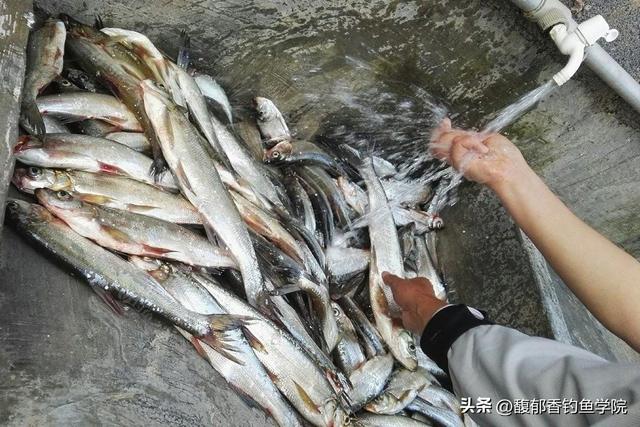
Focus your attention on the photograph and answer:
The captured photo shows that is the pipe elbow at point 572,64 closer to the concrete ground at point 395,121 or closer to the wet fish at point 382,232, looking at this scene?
the concrete ground at point 395,121

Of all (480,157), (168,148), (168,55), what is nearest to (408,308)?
(480,157)

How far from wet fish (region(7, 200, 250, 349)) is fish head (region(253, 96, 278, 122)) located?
5.40 ft

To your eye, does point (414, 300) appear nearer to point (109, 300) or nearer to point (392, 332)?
point (392, 332)

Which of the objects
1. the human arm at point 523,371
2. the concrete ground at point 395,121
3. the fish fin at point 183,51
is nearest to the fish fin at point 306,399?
the concrete ground at point 395,121

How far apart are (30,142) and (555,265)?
2.21 meters

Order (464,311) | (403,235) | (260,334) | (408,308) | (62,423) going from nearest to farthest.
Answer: (62,423) → (464,311) → (260,334) → (408,308) → (403,235)

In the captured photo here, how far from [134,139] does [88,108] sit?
10.7 inches

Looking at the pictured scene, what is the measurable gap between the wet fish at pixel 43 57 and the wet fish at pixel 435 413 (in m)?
2.66

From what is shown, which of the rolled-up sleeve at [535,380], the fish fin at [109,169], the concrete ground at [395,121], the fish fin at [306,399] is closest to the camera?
the rolled-up sleeve at [535,380]

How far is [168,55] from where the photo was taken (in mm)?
3576

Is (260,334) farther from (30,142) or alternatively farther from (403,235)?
(403,235)

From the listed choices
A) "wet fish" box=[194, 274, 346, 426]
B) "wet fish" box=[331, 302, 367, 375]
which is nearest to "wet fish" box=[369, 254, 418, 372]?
"wet fish" box=[331, 302, 367, 375]

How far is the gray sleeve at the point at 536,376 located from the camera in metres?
1.64

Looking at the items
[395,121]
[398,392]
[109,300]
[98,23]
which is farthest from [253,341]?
[395,121]
